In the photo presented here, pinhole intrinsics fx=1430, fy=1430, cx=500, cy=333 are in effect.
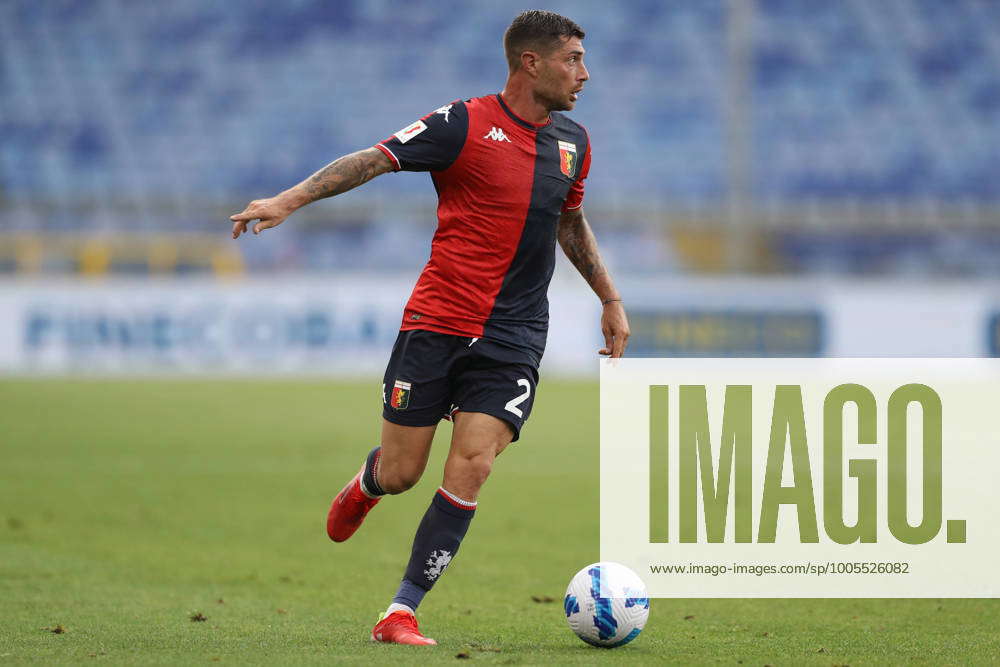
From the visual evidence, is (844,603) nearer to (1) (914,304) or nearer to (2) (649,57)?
(1) (914,304)

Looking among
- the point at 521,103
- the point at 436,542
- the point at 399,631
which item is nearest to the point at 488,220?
the point at 521,103

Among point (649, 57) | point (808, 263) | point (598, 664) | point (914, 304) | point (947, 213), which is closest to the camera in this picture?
point (598, 664)

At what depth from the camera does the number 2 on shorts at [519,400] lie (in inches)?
200

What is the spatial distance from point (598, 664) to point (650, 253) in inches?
821

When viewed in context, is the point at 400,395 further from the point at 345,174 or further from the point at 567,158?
the point at 567,158

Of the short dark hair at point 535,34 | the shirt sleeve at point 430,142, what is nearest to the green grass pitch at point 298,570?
the shirt sleeve at point 430,142

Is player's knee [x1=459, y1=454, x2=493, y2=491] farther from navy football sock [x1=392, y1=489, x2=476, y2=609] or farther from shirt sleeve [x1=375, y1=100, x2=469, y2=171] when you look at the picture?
shirt sleeve [x1=375, y1=100, x2=469, y2=171]

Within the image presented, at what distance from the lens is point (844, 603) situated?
5938 mm

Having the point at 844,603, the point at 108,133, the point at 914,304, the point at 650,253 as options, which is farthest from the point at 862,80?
the point at 844,603

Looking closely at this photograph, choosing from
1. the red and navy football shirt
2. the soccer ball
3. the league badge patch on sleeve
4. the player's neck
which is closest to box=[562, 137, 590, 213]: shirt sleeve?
the red and navy football shirt

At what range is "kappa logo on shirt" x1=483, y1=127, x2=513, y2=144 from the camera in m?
5.11

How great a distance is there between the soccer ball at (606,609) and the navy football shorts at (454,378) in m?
0.63

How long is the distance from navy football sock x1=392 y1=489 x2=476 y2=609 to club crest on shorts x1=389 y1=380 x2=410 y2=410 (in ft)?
1.16

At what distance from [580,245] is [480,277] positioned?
0.67 m
